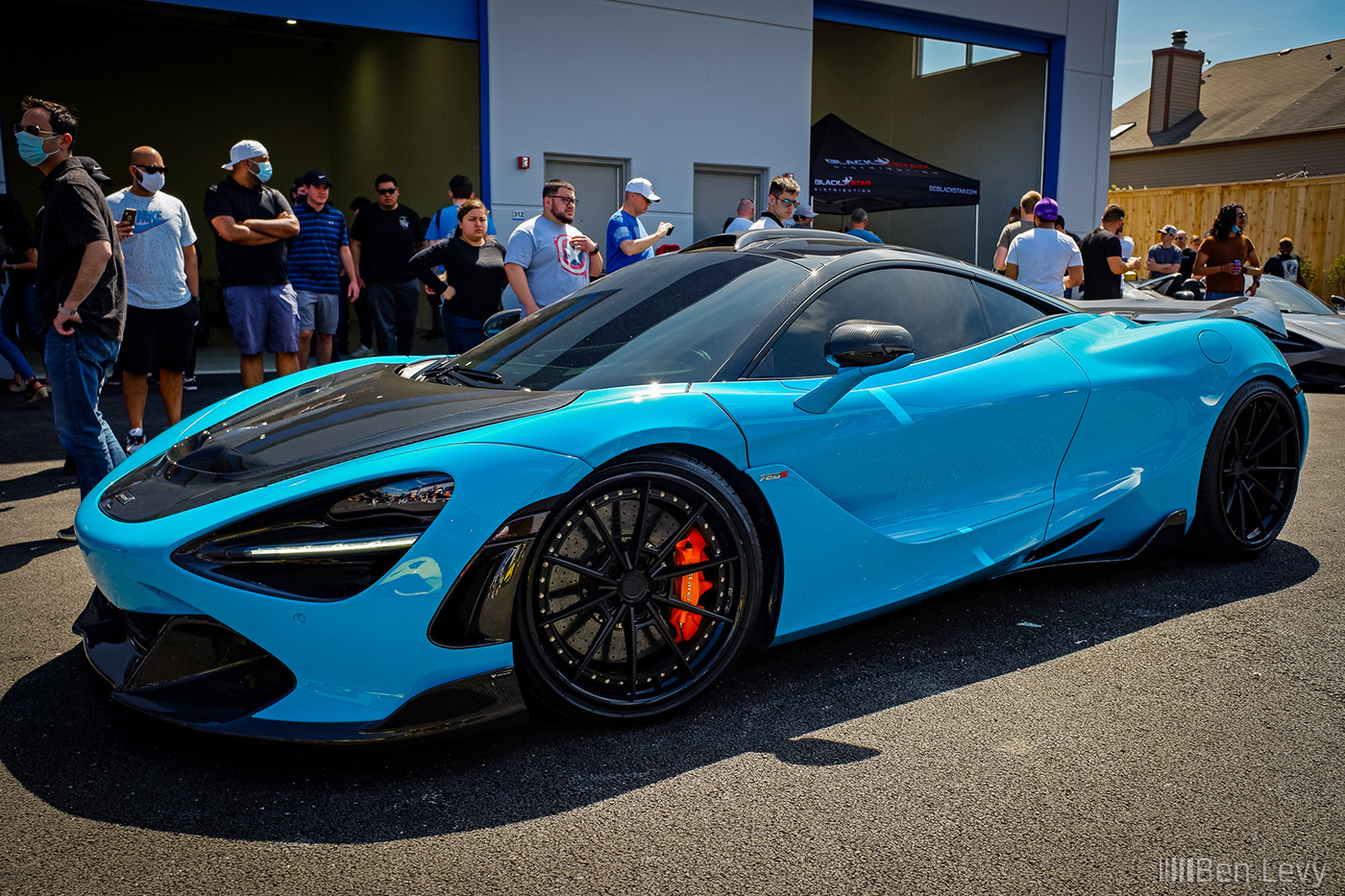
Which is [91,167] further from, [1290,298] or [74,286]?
[1290,298]

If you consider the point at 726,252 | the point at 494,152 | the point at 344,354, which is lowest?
the point at 344,354

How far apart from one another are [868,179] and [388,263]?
27.6ft

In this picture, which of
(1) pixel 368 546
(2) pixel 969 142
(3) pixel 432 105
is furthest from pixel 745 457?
(2) pixel 969 142

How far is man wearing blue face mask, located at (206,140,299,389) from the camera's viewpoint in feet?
21.6

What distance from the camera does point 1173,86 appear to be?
125 feet

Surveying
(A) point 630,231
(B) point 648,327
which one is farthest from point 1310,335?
(B) point 648,327

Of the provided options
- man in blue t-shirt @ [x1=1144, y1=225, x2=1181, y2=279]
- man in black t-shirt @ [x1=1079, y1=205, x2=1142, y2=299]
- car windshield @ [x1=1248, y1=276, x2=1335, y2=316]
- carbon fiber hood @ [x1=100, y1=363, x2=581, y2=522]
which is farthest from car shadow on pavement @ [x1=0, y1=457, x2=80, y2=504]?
man in blue t-shirt @ [x1=1144, y1=225, x2=1181, y2=279]

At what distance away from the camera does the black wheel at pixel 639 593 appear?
2504mm

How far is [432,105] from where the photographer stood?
16.0 meters

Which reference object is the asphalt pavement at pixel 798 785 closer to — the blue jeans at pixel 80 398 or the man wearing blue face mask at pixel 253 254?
the blue jeans at pixel 80 398

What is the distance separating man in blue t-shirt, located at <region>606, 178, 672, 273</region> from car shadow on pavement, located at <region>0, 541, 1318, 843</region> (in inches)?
172

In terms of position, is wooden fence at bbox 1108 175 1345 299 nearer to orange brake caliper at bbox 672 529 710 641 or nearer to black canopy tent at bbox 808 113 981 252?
black canopy tent at bbox 808 113 981 252

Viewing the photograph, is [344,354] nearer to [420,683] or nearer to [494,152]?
[494,152]

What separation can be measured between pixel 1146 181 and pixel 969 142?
22.5 metres
